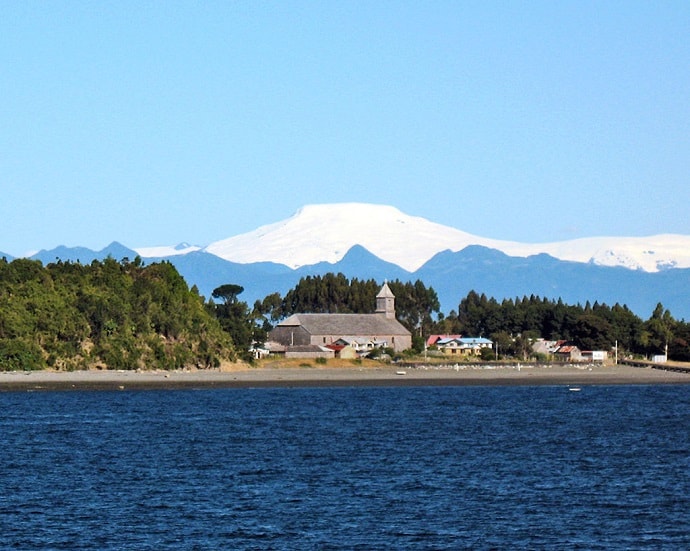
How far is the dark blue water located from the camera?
122 ft

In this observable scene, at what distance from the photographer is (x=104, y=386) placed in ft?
370

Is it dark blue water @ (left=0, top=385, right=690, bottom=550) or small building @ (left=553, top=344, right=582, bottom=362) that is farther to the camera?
small building @ (left=553, top=344, right=582, bottom=362)

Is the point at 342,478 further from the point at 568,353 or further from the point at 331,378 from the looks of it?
the point at 568,353

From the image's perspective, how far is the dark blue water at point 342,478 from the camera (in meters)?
37.2

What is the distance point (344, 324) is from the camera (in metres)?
185

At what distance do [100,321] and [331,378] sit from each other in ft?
79.8

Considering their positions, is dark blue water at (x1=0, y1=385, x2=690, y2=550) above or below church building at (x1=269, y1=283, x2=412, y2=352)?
below

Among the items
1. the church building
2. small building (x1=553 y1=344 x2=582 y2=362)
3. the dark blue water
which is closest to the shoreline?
the church building

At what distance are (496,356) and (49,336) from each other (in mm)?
78381

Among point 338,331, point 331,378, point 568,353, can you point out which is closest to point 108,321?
point 331,378

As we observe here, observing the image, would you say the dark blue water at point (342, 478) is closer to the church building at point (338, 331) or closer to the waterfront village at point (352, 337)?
the waterfront village at point (352, 337)

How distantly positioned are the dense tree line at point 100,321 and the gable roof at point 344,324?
1373 inches

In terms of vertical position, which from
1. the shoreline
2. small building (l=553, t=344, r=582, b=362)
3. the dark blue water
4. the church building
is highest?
the church building

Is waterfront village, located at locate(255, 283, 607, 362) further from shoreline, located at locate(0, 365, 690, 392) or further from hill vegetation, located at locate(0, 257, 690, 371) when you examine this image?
shoreline, located at locate(0, 365, 690, 392)
